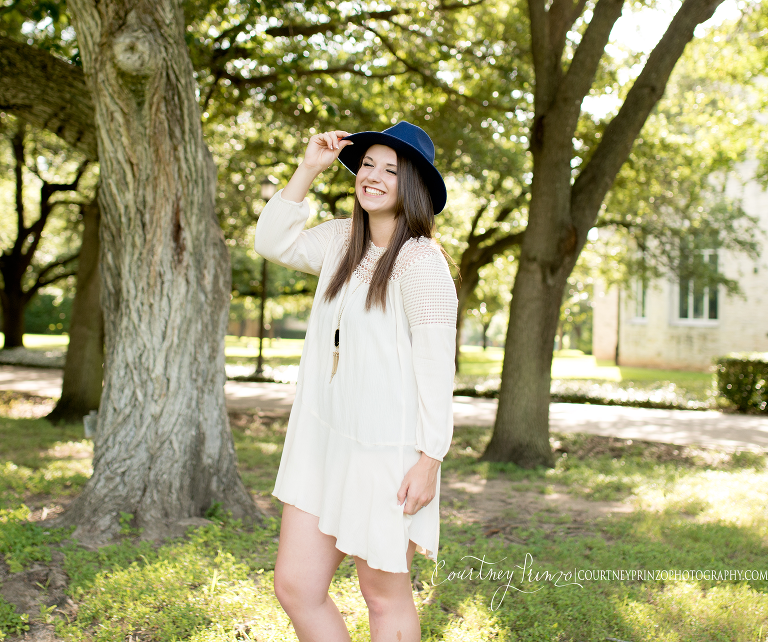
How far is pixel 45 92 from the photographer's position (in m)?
4.97

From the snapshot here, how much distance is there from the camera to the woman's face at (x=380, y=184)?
7.81ft

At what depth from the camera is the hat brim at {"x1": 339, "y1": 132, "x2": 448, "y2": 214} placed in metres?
2.37

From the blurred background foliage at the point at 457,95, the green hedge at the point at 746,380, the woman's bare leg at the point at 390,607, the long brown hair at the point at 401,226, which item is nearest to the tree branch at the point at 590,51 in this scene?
the blurred background foliage at the point at 457,95

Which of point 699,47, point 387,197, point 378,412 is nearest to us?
point 378,412

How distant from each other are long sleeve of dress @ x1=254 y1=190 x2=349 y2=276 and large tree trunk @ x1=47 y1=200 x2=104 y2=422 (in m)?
7.49

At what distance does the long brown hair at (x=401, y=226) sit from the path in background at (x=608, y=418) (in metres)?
7.04

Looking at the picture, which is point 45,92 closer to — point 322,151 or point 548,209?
point 322,151

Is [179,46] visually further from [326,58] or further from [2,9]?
[326,58]

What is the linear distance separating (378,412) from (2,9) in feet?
25.6

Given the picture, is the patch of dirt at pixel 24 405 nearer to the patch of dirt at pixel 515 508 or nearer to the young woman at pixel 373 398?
the patch of dirt at pixel 515 508

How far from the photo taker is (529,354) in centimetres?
720

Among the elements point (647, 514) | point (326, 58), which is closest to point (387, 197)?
point (647, 514)

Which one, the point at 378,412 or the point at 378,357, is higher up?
the point at 378,357

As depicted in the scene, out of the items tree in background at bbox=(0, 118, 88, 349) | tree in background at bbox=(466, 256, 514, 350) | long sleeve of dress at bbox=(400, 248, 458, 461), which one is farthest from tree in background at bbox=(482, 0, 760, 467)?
tree in background at bbox=(466, 256, 514, 350)
